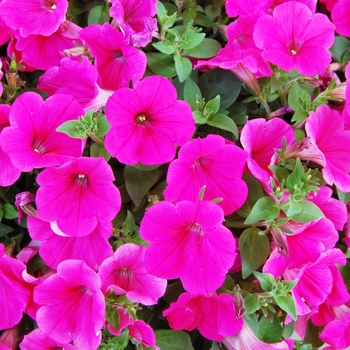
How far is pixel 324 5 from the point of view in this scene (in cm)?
108

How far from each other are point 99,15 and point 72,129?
31 cm

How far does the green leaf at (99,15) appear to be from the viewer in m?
0.92

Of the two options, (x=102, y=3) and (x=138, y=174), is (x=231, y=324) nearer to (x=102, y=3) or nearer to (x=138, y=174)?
A: (x=138, y=174)

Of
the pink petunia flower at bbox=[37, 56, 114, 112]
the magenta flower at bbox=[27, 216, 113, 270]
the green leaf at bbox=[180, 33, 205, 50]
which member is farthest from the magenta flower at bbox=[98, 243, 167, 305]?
the green leaf at bbox=[180, 33, 205, 50]

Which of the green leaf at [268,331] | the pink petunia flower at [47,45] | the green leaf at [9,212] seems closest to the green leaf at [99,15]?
the pink petunia flower at [47,45]

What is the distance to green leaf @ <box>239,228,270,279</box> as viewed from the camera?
2.56 feet

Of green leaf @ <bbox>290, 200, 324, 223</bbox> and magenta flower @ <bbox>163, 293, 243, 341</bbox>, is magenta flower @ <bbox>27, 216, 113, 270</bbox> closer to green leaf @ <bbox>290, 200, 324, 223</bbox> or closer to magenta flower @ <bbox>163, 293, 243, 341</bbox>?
magenta flower @ <bbox>163, 293, 243, 341</bbox>

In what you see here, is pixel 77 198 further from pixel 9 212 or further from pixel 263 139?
pixel 263 139

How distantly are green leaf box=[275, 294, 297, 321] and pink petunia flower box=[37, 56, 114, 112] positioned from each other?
41 centimetres

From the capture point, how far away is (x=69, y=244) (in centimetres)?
76

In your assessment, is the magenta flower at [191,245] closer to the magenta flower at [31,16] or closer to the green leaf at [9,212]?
the green leaf at [9,212]

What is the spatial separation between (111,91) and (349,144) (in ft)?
1.27

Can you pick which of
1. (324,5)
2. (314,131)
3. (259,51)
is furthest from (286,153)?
(324,5)

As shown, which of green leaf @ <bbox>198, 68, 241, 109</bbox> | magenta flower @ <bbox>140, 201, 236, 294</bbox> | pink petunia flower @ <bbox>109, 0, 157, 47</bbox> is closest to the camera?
magenta flower @ <bbox>140, 201, 236, 294</bbox>
